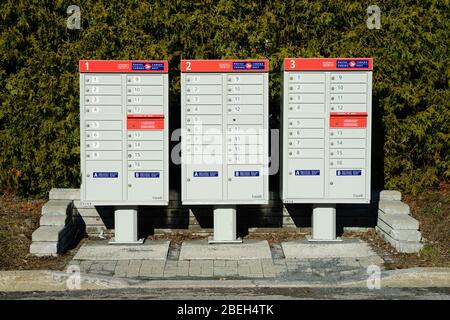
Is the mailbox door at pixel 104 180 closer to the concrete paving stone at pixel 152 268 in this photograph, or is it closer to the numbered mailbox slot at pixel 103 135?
the numbered mailbox slot at pixel 103 135

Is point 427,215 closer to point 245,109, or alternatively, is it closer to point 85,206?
point 245,109

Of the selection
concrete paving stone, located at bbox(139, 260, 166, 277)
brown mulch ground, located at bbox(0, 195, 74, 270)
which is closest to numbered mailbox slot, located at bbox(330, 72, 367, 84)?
concrete paving stone, located at bbox(139, 260, 166, 277)

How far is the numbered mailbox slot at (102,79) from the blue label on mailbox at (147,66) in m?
0.24

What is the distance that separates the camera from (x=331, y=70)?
30.5ft

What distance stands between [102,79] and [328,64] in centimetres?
279

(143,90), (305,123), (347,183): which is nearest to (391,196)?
(347,183)

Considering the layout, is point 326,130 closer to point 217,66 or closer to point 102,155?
point 217,66

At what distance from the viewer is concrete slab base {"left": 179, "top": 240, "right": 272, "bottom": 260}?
8.96 metres

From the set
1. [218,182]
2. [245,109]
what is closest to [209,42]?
[245,109]

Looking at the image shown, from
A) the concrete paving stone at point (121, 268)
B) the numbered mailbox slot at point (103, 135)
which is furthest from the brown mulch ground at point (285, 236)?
the numbered mailbox slot at point (103, 135)

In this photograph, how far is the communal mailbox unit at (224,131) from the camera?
30.4 ft

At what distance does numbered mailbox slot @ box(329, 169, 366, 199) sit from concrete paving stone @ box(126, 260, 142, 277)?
8.41 feet

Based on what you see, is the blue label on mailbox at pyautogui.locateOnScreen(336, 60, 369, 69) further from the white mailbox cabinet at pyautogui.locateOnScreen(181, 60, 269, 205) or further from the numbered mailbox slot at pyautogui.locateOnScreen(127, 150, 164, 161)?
the numbered mailbox slot at pyautogui.locateOnScreen(127, 150, 164, 161)

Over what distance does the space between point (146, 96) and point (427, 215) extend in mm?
3981
